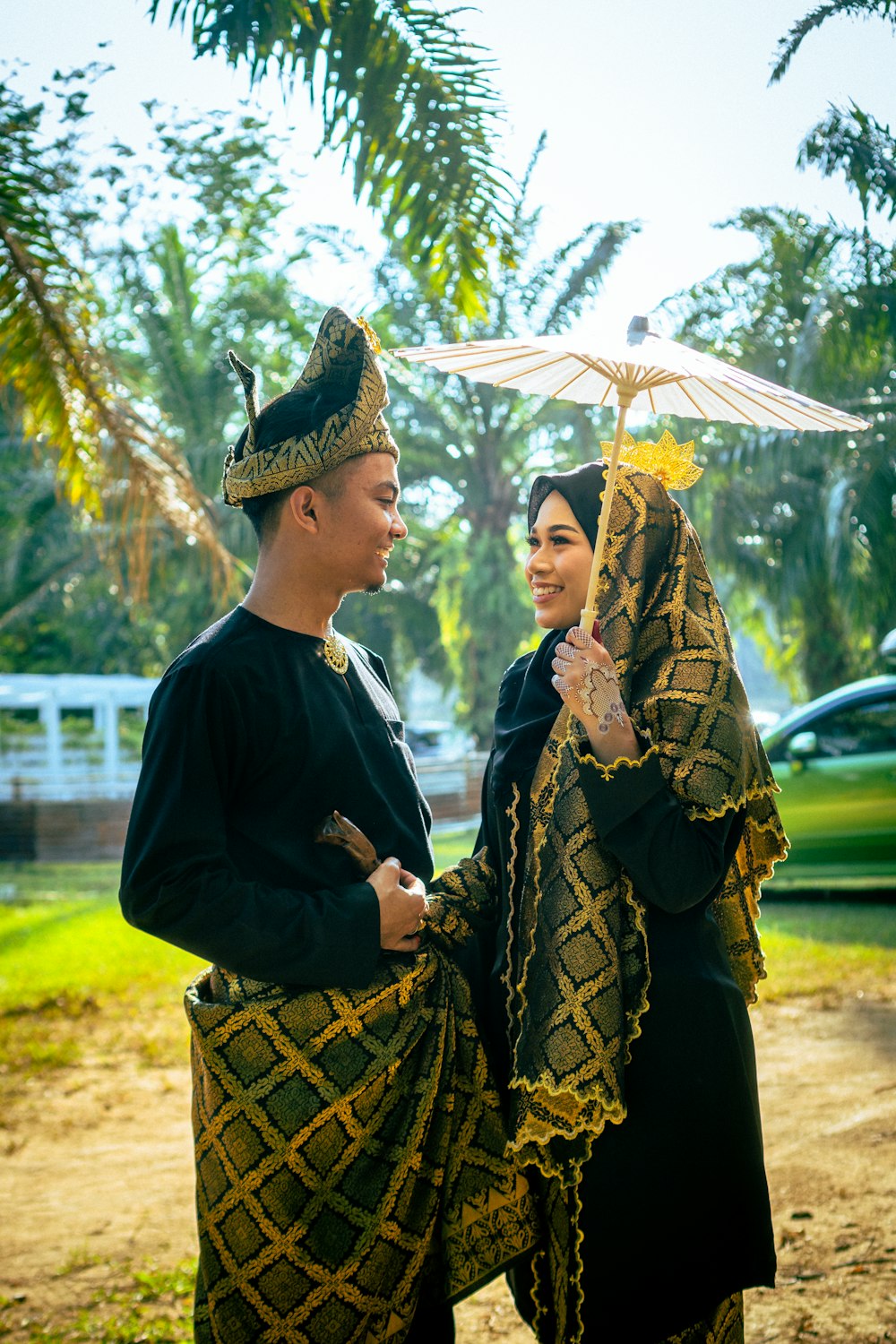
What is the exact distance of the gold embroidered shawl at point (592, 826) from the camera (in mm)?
2217

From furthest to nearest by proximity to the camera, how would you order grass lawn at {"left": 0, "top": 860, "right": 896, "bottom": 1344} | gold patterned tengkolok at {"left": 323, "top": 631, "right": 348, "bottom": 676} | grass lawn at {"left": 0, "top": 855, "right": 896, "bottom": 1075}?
1. grass lawn at {"left": 0, "top": 855, "right": 896, "bottom": 1075}
2. grass lawn at {"left": 0, "top": 860, "right": 896, "bottom": 1344}
3. gold patterned tengkolok at {"left": 323, "top": 631, "right": 348, "bottom": 676}

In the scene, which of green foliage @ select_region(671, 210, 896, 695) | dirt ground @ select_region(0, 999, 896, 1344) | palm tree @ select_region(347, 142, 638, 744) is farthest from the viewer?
palm tree @ select_region(347, 142, 638, 744)

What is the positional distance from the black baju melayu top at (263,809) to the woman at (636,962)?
33cm

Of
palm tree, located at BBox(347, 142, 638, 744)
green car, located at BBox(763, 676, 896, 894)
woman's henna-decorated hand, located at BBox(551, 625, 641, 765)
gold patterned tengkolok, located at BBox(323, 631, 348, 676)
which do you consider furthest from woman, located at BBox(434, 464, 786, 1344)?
palm tree, located at BBox(347, 142, 638, 744)

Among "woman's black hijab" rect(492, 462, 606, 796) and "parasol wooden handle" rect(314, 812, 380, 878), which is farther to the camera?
"woman's black hijab" rect(492, 462, 606, 796)

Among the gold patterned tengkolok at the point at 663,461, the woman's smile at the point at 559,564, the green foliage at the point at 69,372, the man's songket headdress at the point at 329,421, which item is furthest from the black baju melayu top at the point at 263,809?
the green foliage at the point at 69,372

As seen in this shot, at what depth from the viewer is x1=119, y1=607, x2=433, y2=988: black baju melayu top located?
2158mm

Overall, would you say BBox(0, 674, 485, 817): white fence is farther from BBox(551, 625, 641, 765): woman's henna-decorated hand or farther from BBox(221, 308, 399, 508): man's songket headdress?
BBox(551, 625, 641, 765): woman's henna-decorated hand

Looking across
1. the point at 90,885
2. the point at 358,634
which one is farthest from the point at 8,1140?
the point at 358,634

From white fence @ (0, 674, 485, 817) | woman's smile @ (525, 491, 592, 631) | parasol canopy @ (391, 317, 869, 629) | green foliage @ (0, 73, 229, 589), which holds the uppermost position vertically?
green foliage @ (0, 73, 229, 589)

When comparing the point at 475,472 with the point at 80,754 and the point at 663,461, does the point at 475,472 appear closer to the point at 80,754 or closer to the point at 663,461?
the point at 80,754

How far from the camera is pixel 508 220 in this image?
4.52 m

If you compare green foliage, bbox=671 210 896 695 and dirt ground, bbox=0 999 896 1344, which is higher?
green foliage, bbox=671 210 896 695

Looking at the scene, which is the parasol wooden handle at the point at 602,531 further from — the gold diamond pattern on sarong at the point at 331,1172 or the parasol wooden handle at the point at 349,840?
the gold diamond pattern on sarong at the point at 331,1172
